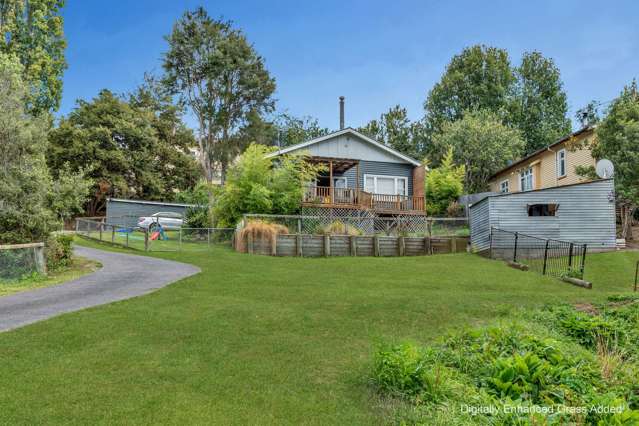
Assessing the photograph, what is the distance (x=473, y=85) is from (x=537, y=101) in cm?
724

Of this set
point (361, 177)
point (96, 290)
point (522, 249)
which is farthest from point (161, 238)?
point (522, 249)

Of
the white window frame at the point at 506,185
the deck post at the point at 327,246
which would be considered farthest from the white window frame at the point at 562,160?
the deck post at the point at 327,246

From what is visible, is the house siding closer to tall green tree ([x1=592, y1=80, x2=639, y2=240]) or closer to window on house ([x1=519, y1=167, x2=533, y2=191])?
window on house ([x1=519, y1=167, x2=533, y2=191])

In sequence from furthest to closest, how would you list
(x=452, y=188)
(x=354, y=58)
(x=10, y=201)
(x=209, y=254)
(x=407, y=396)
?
(x=354, y=58) → (x=452, y=188) → (x=209, y=254) → (x=10, y=201) → (x=407, y=396)

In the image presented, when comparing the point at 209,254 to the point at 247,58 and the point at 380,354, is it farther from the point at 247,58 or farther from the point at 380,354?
the point at 247,58

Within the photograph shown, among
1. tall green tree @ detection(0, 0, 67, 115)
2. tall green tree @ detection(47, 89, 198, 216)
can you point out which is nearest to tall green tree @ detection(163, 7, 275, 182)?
tall green tree @ detection(47, 89, 198, 216)

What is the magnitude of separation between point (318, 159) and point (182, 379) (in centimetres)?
2089

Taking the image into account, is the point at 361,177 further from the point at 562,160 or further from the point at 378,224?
the point at 562,160

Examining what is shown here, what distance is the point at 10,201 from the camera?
12445 mm

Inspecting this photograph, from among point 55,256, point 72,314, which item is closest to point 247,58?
point 55,256

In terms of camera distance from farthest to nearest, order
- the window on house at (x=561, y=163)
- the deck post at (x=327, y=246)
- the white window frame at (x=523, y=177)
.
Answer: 1. the white window frame at (x=523, y=177)
2. the window on house at (x=561, y=163)
3. the deck post at (x=327, y=246)

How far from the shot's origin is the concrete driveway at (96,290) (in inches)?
306

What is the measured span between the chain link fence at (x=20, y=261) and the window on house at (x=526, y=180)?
29.5 meters

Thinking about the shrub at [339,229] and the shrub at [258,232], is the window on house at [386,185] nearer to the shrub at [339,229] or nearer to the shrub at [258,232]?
the shrub at [339,229]
